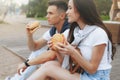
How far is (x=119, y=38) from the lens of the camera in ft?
29.9

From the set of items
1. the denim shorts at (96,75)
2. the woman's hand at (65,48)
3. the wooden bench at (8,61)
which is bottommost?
the wooden bench at (8,61)

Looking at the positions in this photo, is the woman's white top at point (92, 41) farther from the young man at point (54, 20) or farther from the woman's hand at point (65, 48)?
the young man at point (54, 20)

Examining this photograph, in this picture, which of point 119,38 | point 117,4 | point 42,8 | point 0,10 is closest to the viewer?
point 119,38

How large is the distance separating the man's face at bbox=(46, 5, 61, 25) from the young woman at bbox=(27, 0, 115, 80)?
0.62 metres

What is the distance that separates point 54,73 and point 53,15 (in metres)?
0.89

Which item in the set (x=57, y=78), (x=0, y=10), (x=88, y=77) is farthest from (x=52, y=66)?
(x=0, y=10)

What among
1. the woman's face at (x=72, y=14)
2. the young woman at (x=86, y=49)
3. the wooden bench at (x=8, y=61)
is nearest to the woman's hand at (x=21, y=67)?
the young woman at (x=86, y=49)

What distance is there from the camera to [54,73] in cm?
288

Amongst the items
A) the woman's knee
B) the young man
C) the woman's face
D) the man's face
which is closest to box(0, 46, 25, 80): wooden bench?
the young man

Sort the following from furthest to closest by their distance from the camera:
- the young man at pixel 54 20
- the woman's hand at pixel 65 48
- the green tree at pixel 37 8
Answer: the green tree at pixel 37 8, the young man at pixel 54 20, the woman's hand at pixel 65 48

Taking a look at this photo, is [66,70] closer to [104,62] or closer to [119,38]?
[104,62]

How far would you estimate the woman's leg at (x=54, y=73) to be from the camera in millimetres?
2861

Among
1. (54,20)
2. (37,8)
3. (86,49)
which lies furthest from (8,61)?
(37,8)

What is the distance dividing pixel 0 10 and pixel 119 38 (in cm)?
1839
